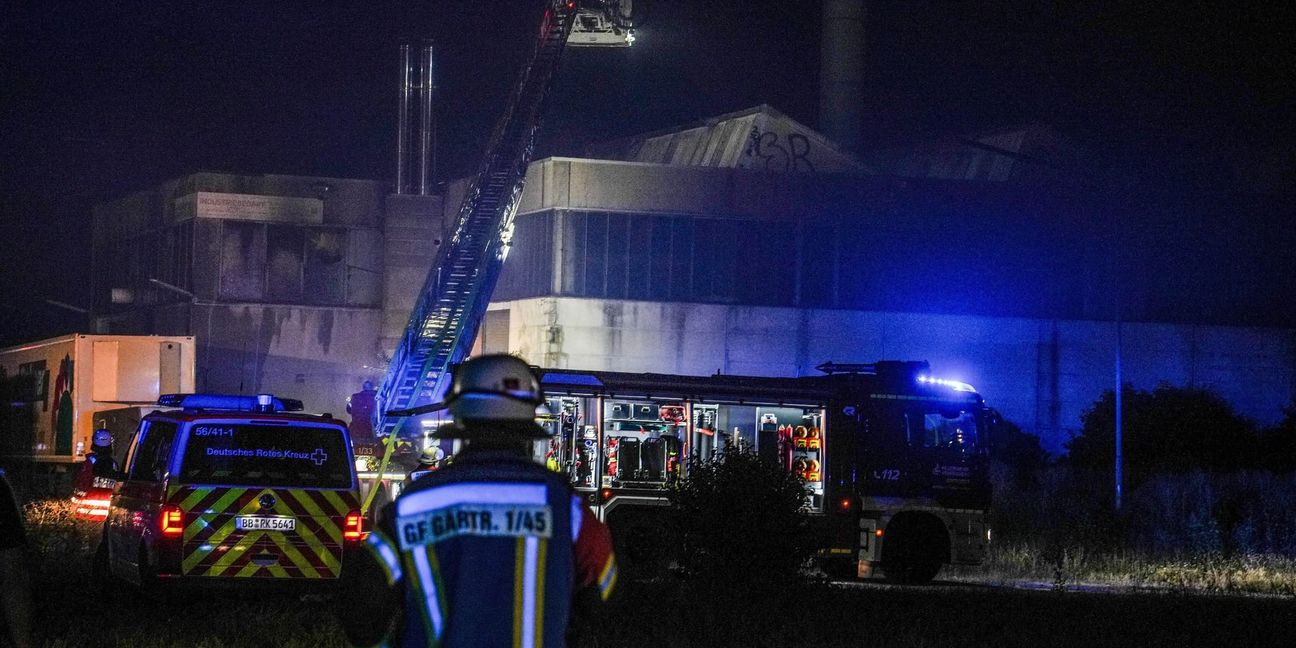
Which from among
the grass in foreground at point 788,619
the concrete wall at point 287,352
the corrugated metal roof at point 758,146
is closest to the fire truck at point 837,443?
the grass in foreground at point 788,619

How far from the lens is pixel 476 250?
4262 cm

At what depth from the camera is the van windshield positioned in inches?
562

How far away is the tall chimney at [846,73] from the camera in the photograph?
5703 cm

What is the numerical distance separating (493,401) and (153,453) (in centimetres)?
1155

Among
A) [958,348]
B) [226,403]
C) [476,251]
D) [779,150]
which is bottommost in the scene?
[226,403]

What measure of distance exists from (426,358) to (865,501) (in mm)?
20336

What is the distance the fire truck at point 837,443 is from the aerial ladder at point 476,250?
54.5 ft

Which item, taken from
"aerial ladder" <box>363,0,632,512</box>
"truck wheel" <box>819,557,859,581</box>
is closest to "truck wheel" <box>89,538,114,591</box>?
"truck wheel" <box>819,557,859,581</box>

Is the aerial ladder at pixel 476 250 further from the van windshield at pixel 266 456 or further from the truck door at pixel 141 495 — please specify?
the van windshield at pixel 266 456

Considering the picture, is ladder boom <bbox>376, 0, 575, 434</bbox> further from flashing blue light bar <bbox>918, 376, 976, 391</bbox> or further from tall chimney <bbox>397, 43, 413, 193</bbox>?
flashing blue light bar <bbox>918, 376, 976, 391</bbox>

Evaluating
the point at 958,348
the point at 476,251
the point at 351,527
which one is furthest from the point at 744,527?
the point at 958,348

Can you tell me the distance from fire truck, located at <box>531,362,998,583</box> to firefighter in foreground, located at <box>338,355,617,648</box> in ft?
56.8

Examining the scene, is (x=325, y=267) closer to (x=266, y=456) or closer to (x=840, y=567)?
(x=840, y=567)

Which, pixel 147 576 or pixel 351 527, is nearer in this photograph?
pixel 147 576
